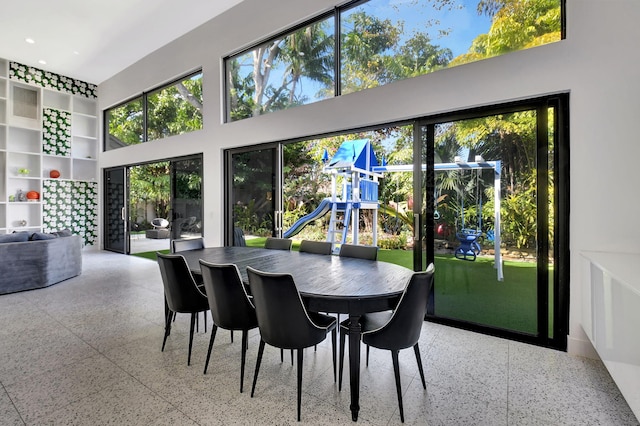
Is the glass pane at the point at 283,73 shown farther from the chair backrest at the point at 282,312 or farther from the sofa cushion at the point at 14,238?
the sofa cushion at the point at 14,238

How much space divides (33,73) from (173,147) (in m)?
4.37

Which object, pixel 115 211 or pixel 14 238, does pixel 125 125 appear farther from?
pixel 14 238

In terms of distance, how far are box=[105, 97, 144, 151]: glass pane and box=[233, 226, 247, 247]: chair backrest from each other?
376cm

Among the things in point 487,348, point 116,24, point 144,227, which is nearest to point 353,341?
point 487,348

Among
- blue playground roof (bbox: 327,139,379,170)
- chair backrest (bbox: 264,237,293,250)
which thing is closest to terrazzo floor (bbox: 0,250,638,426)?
chair backrest (bbox: 264,237,293,250)

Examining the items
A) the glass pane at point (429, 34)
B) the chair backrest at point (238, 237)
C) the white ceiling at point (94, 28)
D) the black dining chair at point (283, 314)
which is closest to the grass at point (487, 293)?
the black dining chair at point (283, 314)

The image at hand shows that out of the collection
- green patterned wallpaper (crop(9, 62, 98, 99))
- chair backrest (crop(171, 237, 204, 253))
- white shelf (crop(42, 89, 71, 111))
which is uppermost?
green patterned wallpaper (crop(9, 62, 98, 99))

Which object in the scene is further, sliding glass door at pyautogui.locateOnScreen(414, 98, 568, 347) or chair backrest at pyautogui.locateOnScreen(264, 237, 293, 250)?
chair backrest at pyautogui.locateOnScreen(264, 237, 293, 250)

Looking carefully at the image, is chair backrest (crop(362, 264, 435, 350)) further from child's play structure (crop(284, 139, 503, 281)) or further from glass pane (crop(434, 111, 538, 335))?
child's play structure (crop(284, 139, 503, 281))

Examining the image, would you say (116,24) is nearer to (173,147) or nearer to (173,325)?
(173,147)

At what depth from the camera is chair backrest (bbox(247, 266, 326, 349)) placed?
72.7 inches

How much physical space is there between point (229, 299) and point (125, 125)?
7473 mm

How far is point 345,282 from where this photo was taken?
212 cm

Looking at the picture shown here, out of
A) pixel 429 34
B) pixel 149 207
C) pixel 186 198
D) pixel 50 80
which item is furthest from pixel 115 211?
pixel 429 34
